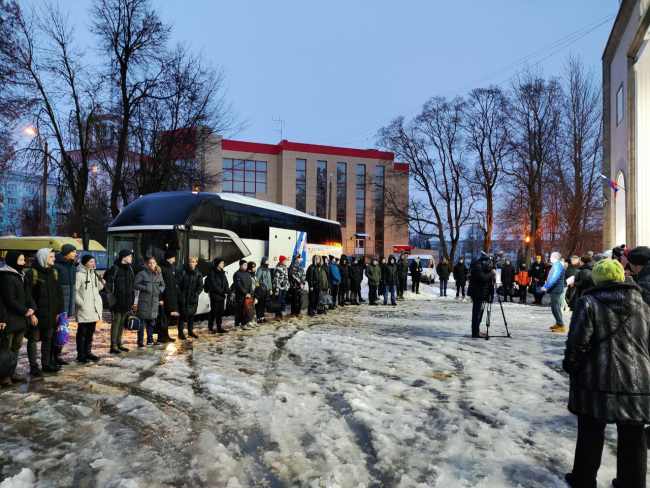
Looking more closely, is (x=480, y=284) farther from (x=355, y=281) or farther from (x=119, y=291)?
(x=355, y=281)

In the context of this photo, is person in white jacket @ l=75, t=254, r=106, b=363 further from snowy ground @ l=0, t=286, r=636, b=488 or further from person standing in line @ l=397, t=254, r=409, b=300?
person standing in line @ l=397, t=254, r=409, b=300

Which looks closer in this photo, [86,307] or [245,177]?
[86,307]

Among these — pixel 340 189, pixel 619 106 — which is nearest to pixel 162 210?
pixel 619 106

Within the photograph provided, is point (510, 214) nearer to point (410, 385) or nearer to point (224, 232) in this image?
point (224, 232)

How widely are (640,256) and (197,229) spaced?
10.2 meters

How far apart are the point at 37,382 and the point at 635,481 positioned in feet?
21.9

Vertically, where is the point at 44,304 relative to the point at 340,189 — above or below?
below

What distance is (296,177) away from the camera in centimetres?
5872

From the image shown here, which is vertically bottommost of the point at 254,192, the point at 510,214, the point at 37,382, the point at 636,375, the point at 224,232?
the point at 37,382

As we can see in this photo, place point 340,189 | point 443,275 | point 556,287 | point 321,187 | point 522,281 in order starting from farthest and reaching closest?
1. point 340,189
2. point 321,187
3. point 443,275
4. point 522,281
5. point 556,287

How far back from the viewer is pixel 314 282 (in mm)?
14219

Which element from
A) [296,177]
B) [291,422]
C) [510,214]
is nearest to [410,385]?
[291,422]

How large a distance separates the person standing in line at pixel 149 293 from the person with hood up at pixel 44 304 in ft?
6.23

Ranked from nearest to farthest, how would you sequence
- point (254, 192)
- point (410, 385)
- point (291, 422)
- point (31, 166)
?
1. point (291, 422)
2. point (410, 385)
3. point (31, 166)
4. point (254, 192)
